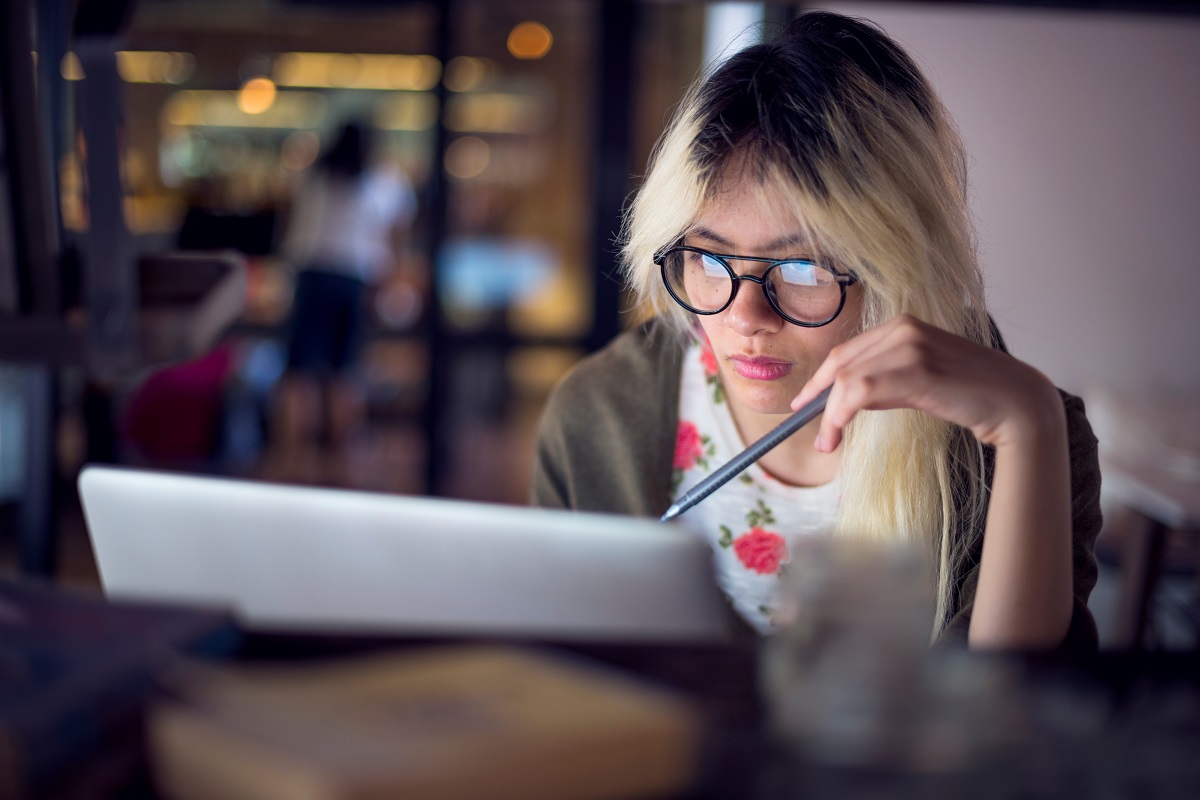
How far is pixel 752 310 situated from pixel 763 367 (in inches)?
3.0

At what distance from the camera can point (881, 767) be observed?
2.02 ft

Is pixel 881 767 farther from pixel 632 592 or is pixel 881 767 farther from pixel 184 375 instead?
pixel 184 375

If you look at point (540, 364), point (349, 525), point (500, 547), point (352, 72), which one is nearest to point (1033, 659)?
point (500, 547)

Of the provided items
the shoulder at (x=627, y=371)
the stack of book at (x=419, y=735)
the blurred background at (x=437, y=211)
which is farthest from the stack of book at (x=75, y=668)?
the shoulder at (x=627, y=371)

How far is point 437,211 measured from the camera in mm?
3764

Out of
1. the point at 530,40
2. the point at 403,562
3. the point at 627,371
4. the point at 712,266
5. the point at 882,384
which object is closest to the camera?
the point at 403,562

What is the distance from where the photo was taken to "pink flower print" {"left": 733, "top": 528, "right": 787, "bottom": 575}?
4.38 feet

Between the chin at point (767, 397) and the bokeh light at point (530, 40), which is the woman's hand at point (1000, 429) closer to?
the chin at point (767, 397)

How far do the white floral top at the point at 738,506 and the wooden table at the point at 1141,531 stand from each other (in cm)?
119

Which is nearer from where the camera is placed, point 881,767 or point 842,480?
point 881,767

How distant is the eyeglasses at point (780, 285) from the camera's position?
1.17 meters

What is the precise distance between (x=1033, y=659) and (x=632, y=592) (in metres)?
0.28

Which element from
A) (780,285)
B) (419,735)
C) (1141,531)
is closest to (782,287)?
(780,285)

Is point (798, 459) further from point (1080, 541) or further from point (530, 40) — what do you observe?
point (530, 40)
